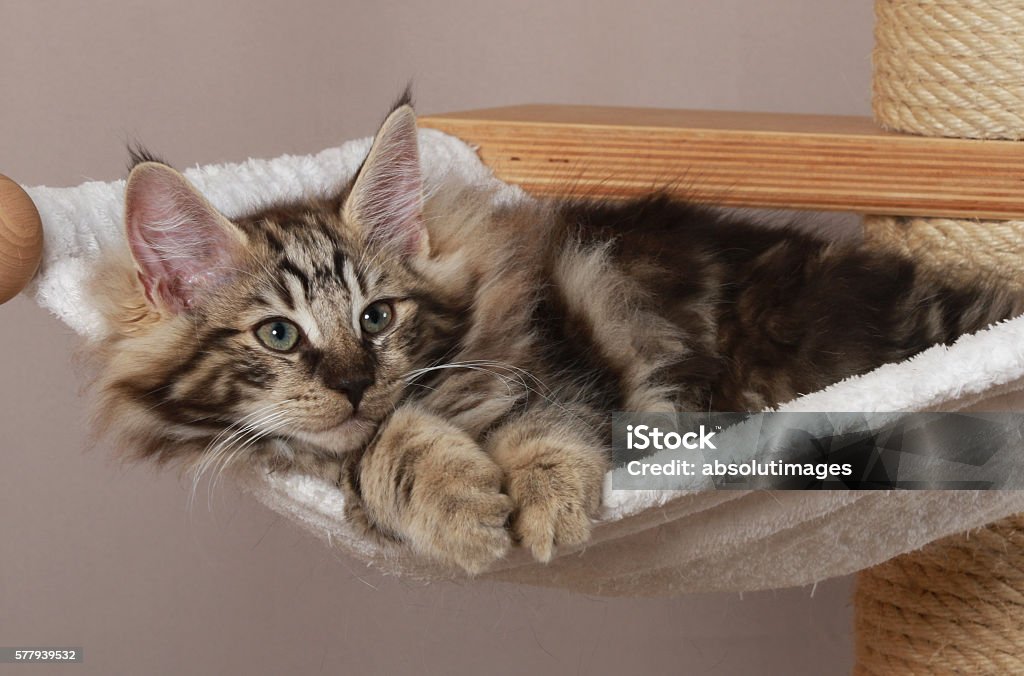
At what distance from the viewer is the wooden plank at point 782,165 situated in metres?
1.68

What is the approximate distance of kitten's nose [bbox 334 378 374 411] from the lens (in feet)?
3.90

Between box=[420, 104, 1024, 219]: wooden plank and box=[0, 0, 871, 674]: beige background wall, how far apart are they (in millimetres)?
994

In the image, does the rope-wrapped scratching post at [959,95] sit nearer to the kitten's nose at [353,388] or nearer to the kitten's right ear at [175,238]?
the kitten's nose at [353,388]

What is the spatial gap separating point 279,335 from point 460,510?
12.3 inches

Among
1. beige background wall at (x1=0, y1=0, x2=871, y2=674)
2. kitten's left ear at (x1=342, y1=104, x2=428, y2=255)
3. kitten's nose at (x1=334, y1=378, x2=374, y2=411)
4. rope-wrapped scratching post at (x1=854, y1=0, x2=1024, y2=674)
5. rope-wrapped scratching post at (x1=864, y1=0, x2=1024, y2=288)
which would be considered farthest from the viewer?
beige background wall at (x1=0, y1=0, x2=871, y2=674)

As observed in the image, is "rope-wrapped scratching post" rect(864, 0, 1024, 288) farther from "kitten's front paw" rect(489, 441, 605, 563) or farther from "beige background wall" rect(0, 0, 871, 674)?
"beige background wall" rect(0, 0, 871, 674)

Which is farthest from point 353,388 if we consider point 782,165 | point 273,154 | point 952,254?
point 273,154

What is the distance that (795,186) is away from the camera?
1.72 meters

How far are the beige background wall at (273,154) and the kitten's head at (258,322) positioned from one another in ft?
4.22

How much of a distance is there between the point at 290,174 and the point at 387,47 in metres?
1.09

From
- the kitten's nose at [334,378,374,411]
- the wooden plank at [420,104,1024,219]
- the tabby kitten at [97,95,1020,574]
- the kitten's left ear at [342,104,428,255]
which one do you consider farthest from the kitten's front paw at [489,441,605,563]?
the wooden plank at [420,104,1024,219]

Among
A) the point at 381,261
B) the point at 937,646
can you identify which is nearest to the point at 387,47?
the point at 381,261

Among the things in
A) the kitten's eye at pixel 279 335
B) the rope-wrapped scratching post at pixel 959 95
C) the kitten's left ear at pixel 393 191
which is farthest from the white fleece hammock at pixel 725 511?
the rope-wrapped scratching post at pixel 959 95

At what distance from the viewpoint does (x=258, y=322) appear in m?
1.24
